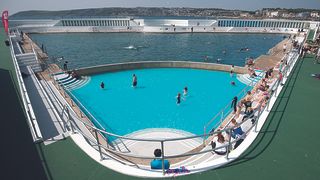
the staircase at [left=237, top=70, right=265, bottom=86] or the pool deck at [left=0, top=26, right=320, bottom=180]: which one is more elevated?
the pool deck at [left=0, top=26, right=320, bottom=180]

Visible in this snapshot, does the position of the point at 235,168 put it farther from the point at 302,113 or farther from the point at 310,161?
the point at 302,113

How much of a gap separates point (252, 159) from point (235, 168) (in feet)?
2.43

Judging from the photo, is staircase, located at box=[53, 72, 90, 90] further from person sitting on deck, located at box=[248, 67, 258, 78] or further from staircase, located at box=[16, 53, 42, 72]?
person sitting on deck, located at box=[248, 67, 258, 78]

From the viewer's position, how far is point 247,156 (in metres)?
6.27

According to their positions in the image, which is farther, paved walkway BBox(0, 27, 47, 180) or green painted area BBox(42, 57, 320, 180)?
paved walkway BBox(0, 27, 47, 180)

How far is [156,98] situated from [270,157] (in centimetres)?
1370

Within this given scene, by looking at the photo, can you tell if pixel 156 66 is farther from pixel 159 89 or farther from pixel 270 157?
pixel 270 157

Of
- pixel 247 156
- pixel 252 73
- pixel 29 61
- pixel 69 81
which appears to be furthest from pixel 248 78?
pixel 29 61

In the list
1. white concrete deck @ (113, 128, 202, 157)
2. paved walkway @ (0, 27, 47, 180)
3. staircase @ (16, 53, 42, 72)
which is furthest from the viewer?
staircase @ (16, 53, 42, 72)

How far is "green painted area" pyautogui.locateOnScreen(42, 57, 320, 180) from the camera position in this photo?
5621 mm

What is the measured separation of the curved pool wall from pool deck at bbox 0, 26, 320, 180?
656 cm

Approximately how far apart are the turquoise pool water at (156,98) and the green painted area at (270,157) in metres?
6.64

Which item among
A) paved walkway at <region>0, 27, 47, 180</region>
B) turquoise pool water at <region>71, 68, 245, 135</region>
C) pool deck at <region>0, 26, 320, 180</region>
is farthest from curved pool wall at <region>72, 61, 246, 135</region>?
pool deck at <region>0, 26, 320, 180</region>

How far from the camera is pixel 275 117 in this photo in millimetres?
8711
